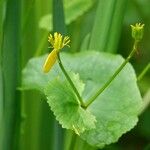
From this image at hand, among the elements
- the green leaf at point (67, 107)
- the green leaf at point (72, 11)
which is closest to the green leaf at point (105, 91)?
the green leaf at point (67, 107)

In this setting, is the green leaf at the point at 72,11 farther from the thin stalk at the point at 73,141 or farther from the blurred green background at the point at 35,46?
the thin stalk at the point at 73,141

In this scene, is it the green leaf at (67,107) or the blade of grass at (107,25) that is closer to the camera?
the green leaf at (67,107)

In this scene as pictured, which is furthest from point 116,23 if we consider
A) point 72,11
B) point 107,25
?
point 72,11

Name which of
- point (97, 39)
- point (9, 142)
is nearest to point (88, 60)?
point (97, 39)

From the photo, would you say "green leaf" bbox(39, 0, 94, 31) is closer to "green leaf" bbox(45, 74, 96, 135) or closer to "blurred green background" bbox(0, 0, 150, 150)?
"blurred green background" bbox(0, 0, 150, 150)

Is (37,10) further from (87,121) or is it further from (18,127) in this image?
(87,121)

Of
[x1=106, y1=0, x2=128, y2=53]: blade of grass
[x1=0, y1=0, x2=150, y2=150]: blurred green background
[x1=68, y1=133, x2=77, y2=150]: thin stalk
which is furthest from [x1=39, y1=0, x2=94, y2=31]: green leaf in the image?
[x1=68, y1=133, x2=77, y2=150]: thin stalk

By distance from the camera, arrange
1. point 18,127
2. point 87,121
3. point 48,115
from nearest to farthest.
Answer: point 87,121
point 18,127
point 48,115
